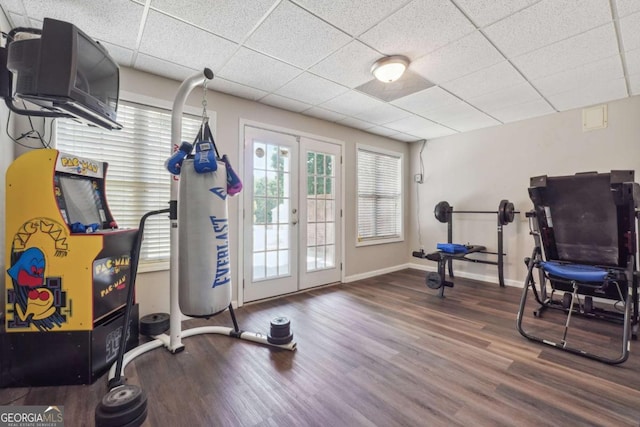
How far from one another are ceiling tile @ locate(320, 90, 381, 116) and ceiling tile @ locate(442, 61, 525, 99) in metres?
0.87

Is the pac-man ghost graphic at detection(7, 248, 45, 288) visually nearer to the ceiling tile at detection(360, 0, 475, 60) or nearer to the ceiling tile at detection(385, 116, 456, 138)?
the ceiling tile at detection(360, 0, 475, 60)

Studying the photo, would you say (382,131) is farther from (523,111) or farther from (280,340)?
(280,340)

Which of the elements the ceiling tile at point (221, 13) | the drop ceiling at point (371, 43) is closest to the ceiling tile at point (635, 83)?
the drop ceiling at point (371, 43)

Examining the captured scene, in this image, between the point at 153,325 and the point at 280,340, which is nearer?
the point at 280,340

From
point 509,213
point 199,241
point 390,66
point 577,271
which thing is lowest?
point 577,271

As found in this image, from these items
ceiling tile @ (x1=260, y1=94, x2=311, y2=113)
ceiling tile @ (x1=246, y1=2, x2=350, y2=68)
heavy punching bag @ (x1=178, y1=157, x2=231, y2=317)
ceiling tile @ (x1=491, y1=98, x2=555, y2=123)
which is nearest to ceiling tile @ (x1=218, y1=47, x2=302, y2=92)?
ceiling tile @ (x1=246, y1=2, x2=350, y2=68)

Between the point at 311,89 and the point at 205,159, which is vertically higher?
→ the point at 311,89

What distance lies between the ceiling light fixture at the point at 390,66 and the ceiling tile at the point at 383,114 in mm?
1047

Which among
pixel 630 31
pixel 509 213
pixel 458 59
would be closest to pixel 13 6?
pixel 458 59

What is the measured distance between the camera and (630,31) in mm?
2053

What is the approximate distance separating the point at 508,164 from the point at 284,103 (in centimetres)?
347

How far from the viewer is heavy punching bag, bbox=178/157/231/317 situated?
6.08 ft

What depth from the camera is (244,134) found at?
3.33m

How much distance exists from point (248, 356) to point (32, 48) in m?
2.41
